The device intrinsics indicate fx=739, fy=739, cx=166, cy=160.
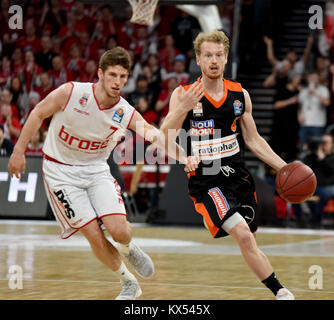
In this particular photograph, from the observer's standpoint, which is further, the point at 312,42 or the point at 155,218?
the point at 312,42

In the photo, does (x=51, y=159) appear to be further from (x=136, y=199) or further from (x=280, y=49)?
(x=280, y=49)

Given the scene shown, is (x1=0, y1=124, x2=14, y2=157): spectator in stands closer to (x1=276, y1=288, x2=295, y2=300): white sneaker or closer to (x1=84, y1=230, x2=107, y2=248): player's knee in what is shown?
(x1=84, y1=230, x2=107, y2=248): player's knee

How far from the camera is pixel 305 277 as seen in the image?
24.8 feet

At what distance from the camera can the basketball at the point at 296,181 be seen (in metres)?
6.04

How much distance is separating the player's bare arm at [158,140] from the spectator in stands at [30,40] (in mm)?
12244

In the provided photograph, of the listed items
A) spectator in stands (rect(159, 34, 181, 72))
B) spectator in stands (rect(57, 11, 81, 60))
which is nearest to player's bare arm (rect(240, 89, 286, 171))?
spectator in stands (rect(159, 34, 181, 72))

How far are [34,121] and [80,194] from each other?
0.70m

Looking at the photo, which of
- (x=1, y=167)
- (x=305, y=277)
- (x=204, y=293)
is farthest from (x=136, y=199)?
(x=204, y=293)

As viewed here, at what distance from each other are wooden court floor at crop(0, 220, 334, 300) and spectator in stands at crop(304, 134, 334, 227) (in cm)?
87

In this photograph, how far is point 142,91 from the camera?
15.3 meters

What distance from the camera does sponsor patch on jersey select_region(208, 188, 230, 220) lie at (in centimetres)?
572

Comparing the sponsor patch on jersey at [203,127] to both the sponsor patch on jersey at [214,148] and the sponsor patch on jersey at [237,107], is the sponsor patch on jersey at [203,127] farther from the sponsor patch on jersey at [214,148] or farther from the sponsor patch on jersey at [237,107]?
the sponsor patch on jersey at [237,107]
